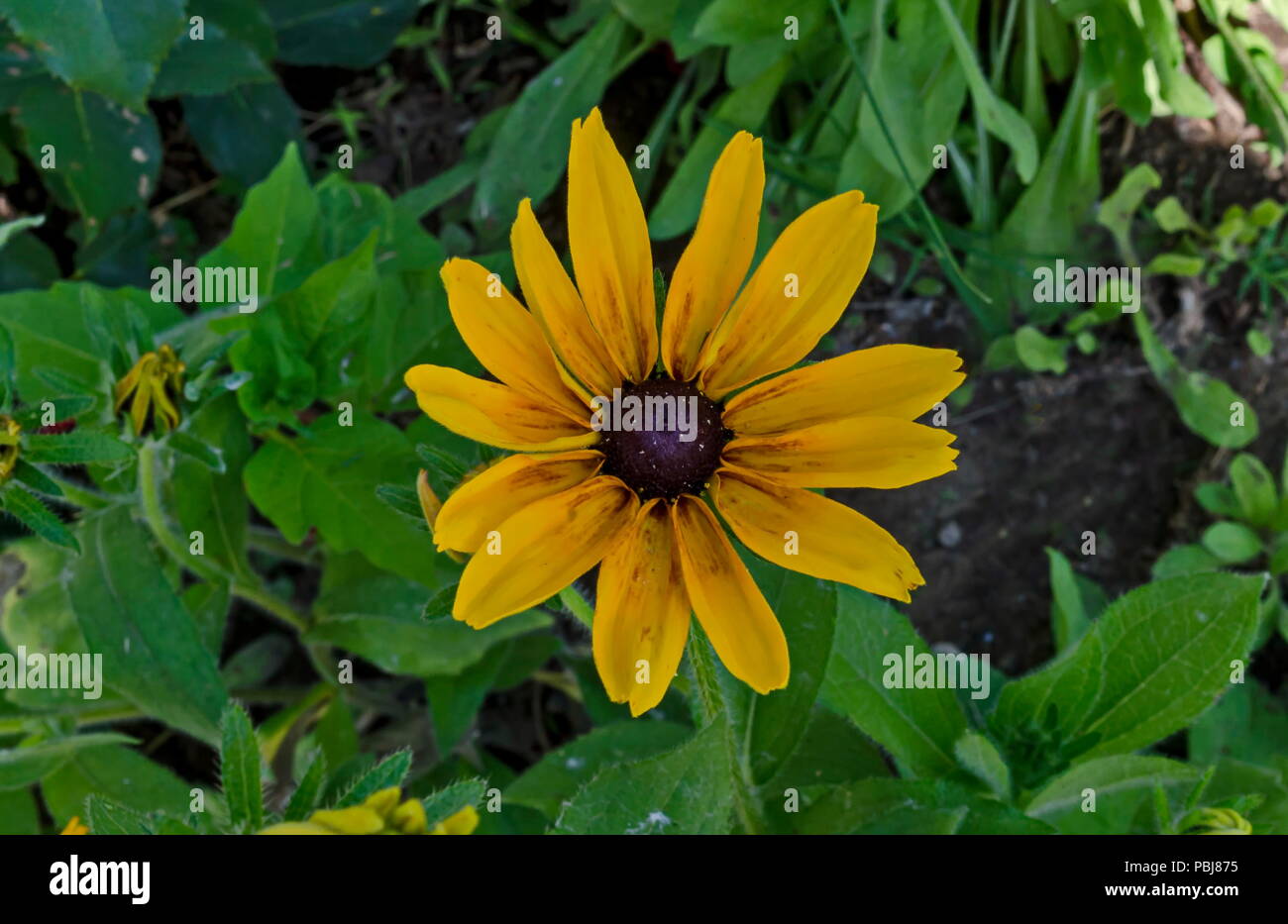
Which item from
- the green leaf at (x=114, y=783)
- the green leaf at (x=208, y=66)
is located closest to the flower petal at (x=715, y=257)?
the green leaf at (x=114, y=783)

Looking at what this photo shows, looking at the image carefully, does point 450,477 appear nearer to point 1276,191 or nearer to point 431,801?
point 431,801

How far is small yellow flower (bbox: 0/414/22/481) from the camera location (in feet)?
3.93

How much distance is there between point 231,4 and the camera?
2043 millimetres

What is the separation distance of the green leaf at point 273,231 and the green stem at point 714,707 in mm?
916

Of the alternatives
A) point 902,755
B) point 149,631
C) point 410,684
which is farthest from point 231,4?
point 902,755

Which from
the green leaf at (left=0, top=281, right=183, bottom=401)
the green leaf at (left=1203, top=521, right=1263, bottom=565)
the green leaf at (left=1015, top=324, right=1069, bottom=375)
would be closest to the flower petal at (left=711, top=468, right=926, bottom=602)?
the green leaf at (left=0, top=281, right=183, bottom=401)

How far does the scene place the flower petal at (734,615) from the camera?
42.5 inches

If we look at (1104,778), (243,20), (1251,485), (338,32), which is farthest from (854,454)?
(338,32)

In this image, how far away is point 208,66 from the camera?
78.8 inches

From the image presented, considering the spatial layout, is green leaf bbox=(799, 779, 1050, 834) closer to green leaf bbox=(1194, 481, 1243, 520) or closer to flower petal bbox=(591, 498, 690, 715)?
flower petal bbox=(591, 498, 690, 715)

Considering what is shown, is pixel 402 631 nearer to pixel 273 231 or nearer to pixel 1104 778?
pixel 273 231

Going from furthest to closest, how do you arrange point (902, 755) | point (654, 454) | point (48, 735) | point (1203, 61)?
point (1203, 61) < point (48, 735) < point (902, 755) < point (654, 454)

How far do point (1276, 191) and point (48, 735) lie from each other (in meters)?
2.54

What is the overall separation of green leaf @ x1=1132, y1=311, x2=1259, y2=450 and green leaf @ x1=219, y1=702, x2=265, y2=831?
6.12ft
